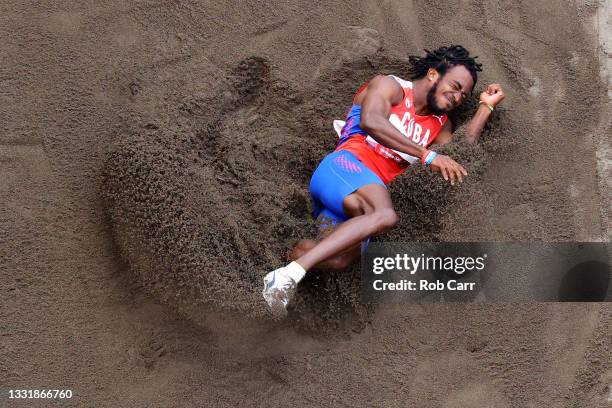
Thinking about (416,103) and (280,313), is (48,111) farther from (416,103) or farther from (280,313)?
(416,103)

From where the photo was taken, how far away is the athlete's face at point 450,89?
14.3 feet

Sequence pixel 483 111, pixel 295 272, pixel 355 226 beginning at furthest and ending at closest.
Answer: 1. pixel 483 111
2. pixel 355 226
3. pixel 295 272

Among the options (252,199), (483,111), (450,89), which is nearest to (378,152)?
(450,89)

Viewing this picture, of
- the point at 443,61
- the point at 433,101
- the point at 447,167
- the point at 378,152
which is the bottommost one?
the point at 378,152

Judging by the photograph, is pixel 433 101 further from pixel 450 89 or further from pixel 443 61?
pixel 443 61

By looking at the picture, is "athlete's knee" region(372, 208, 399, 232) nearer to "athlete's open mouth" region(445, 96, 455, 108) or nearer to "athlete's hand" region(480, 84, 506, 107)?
"athlete's open mouth" region(445, 96, 455, 108)

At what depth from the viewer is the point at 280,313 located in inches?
154

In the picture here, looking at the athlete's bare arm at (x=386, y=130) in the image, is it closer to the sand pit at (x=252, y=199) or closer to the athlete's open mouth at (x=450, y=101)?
the sand pit at (x=252, y=199)

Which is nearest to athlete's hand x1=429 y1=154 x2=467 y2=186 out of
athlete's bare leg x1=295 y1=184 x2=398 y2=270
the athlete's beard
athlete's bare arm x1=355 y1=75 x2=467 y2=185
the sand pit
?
athlete's bare arm x1=355 y1=75 x2=467 y2=185

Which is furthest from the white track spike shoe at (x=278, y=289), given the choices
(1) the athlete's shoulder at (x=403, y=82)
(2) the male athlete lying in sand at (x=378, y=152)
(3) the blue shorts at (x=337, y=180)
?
(1) the athlete's shoulder at (x=403, y=82)

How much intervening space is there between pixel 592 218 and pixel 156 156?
264 centimetres

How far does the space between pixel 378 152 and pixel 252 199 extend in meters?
0.77

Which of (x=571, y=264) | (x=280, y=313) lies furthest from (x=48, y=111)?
(x=571, y=264)

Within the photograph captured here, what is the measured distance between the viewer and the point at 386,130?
4094mm
